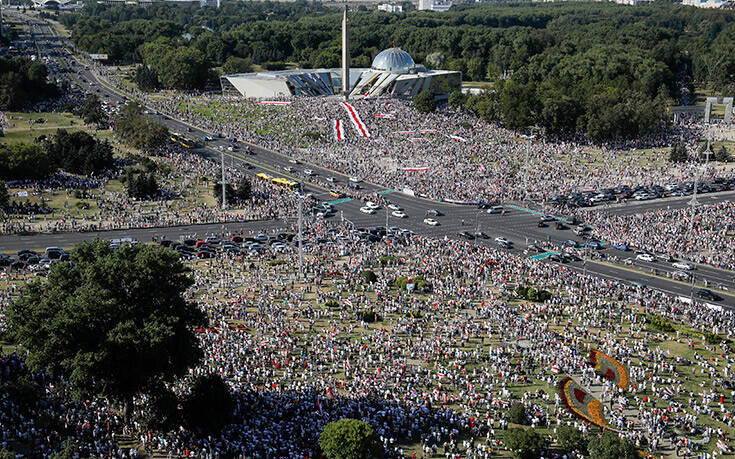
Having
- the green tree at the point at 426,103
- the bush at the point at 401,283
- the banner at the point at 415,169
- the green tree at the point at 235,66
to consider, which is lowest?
the bush at the point at 401,283

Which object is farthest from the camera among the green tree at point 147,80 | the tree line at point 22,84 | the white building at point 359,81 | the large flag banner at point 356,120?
the green tree at point 147,80

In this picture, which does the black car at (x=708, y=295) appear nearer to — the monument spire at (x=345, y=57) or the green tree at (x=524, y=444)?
the green tree at (x=524, y=444)

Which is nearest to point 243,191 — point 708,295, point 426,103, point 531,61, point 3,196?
point 3,196

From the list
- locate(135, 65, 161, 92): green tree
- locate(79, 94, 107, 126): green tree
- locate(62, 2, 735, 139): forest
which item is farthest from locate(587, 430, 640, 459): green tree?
locate(135, 65, 161, 92): green tree

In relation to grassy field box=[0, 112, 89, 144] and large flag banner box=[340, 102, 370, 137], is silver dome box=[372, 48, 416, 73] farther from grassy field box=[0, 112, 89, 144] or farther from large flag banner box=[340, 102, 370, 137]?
grassy field box=[0, 112, 89, 144]

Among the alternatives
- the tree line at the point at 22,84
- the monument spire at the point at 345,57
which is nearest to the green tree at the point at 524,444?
the monument spire at the point at 345,57

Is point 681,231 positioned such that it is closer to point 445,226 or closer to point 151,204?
point 445,226

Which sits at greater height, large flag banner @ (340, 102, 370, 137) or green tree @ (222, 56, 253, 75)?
green tree @ (222, 56, 253, 75)
